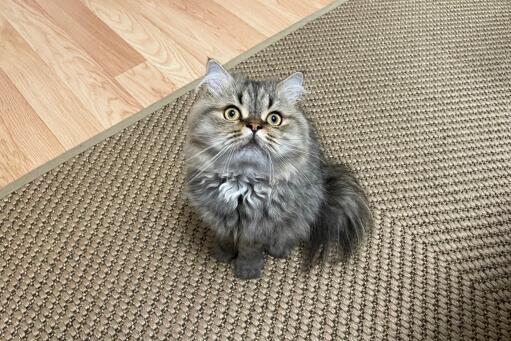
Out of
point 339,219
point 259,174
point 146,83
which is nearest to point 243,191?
point 259,174

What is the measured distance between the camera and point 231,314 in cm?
105

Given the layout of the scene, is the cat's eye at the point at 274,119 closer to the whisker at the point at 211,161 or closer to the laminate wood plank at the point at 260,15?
the whisker at the point at 211,161

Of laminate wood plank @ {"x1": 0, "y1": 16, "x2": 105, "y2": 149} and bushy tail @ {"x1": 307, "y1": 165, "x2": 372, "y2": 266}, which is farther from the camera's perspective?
laminate wood plank @ {"x1": 0, "y1": 16, "x2": 105, "y2": 149}

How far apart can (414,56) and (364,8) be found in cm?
31

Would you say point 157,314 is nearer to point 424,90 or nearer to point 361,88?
point 361,88

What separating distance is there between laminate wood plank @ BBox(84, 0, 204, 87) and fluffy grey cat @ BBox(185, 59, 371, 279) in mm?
635

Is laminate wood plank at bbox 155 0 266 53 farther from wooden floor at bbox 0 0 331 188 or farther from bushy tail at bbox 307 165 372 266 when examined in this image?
bushy tail at bbox 307 165 372 266

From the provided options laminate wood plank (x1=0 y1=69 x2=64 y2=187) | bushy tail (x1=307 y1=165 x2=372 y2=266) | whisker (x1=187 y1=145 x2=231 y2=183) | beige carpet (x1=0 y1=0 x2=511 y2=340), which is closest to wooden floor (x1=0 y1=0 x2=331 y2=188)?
laminate wood plank (x1=0 y1=69 x2=64 y2=187)

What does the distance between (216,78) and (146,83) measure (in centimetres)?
68

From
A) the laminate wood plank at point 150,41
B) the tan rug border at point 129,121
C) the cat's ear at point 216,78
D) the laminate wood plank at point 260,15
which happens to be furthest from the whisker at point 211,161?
the laminate wood plank at point 260,15

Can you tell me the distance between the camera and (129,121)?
142 centimetres

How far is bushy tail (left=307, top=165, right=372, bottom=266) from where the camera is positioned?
3.50 feet

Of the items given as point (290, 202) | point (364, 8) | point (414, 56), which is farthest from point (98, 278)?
point (364, 8)

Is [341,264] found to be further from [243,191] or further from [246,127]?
[246,127]
